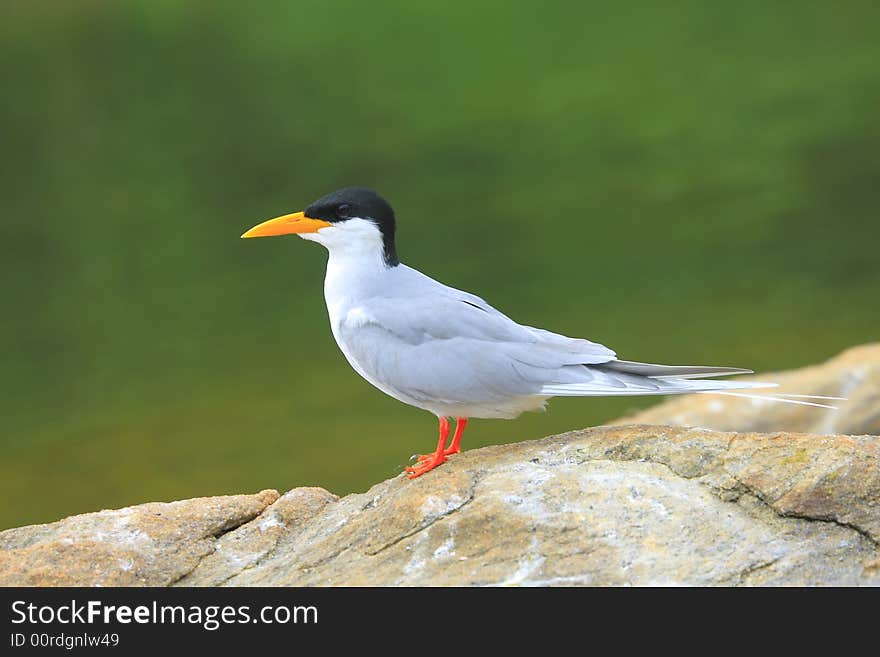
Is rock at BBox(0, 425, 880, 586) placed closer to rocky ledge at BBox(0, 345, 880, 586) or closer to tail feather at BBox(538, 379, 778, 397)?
rocky ledge at BBox(0, 345, 880, 586)

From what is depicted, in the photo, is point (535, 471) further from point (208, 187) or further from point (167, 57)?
point (167, 57)

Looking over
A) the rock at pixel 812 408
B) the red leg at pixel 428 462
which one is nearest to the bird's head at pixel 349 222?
the red leg at pixel 428 462

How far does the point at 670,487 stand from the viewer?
5324 millimetres

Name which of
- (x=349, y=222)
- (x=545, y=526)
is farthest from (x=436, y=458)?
(x=349, y=222)

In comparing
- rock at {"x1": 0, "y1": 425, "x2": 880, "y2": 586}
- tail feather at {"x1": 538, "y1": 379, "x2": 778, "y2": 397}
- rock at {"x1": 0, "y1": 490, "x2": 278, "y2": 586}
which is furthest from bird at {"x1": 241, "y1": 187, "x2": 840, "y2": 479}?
rock at {"x1": 0, "y1": 490, "x2": 278, "y2": 586}

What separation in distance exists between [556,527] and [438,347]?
1091mm

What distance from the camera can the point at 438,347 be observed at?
5.89 metres

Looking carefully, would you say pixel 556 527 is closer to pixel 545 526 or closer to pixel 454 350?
pixel 545 526

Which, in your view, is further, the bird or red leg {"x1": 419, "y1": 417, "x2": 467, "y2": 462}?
red leg {"x1": 419, "y1": 417, "x2": 467, "y2": 462}

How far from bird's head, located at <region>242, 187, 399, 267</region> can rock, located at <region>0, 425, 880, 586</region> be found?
3.51ft

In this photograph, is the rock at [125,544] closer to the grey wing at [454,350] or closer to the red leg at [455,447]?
the red leg at [455,447]

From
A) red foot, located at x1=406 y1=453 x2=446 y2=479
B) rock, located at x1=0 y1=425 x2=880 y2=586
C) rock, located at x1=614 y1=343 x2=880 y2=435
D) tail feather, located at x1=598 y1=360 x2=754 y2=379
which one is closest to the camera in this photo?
rock, located at x1=0 y1=425 x2=880 y2=586

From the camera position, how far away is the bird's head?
247 inches

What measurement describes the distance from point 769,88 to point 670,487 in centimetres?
1550
